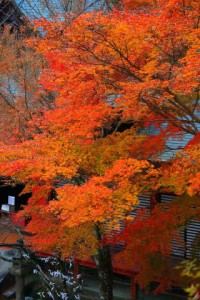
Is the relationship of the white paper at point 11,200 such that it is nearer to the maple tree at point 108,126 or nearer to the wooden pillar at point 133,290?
the maple tree at point 108,126

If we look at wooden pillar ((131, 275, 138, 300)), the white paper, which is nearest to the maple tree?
wooden pillar ((131, 275, 138, 300))

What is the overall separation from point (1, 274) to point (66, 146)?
6745 mm

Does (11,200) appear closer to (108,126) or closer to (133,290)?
(133,290)

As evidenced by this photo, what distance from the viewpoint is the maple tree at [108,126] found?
6887 millimetres

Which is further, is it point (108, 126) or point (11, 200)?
point (11, 200)

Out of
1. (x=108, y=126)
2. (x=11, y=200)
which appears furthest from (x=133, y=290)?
(x=11, y=200)

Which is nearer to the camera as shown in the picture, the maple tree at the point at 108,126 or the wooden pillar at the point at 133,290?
the maple tree at the point at 108,126

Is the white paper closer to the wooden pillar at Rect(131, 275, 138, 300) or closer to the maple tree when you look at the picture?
the maple tree

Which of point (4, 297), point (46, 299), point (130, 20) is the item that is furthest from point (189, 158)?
point (4, 297)

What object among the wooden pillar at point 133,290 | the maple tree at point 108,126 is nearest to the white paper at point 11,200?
the maple tree at point 108,126

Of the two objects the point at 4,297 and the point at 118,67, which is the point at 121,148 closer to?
the point at 118,67

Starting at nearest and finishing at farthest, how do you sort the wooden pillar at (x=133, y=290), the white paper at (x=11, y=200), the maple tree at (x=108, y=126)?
the maple tree at (x=108, y=126), the wooden pillar at (x=133, y=290), the white paper at (x=11, y=200)

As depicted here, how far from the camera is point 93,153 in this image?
8.89 m

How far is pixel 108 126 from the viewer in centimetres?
959
